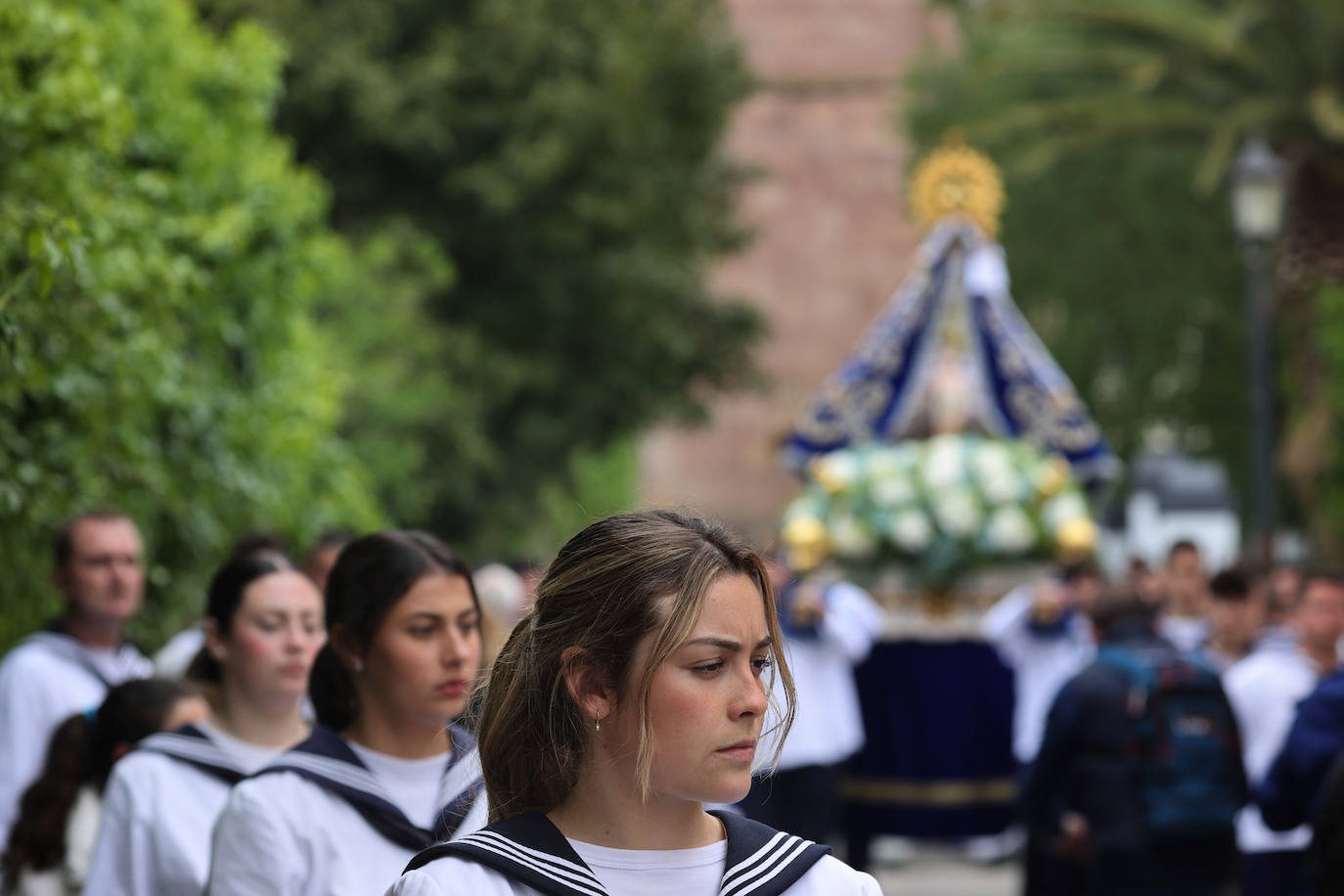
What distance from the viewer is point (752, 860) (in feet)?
9.28

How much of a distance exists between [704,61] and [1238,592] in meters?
12.0

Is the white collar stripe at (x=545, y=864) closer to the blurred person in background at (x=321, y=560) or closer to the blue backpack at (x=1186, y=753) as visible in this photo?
the blurred person in background at (x=321, y=560)

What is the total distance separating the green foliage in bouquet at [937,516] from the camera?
43.7ft

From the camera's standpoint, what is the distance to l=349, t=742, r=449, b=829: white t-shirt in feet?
13.6

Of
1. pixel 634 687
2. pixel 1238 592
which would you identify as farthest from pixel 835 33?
pixel 634 687

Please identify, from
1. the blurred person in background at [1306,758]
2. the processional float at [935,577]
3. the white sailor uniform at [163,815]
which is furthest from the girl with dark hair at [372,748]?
the processional float at [935,577]

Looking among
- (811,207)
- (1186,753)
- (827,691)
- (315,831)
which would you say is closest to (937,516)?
(827,691)

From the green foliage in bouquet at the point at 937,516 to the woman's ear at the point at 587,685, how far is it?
33.5 feet

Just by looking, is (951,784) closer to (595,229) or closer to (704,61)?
(595,229)

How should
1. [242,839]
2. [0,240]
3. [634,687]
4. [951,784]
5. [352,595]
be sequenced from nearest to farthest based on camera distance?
[634,687] < [242,839] < [352,595] < [0,240] < [951,784]

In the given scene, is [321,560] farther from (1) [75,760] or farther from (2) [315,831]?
(2) [315,831]

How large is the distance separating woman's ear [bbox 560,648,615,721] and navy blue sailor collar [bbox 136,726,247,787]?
219 cm

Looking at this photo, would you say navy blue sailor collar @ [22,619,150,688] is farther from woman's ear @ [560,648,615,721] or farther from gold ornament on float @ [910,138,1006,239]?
gold ornament on float @ [910,138,1006,239]

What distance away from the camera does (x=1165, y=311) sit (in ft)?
96.8
